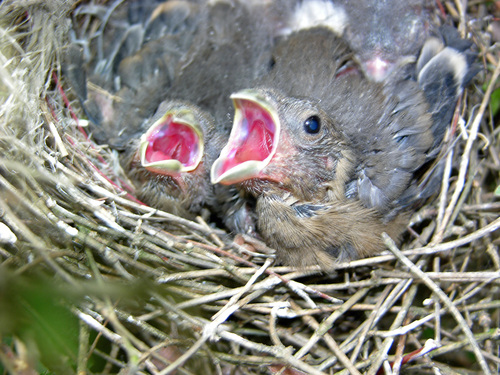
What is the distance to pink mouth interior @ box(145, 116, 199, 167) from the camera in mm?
1779

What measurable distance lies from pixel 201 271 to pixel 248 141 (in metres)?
0.47

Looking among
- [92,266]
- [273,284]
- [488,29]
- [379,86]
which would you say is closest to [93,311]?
[92,266]

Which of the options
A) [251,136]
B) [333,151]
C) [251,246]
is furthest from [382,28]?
[251,246]

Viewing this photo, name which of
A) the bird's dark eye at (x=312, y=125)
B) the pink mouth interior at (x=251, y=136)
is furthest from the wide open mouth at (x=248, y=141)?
the bird's dark eye at (x=312, y=125)

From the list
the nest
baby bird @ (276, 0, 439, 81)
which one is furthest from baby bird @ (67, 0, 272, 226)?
baby bird @ (276, 0, 439, 81)

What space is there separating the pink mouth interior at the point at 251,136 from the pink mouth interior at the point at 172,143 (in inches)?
10.7

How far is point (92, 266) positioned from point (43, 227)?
196 mm

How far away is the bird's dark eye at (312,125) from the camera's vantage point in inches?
61.1

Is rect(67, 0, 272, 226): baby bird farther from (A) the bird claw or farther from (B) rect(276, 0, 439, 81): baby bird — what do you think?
(B) rect(276, 0, 439, 81): baby bird

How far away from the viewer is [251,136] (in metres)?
1.62

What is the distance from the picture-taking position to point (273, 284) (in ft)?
5.05

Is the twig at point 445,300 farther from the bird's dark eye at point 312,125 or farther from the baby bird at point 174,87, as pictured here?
the baby bird at point 174,87

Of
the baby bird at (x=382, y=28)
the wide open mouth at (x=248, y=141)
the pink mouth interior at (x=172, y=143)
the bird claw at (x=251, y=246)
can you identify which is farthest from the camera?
the baby bird at (x=382, y=28)

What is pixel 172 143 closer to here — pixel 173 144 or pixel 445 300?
pixel 173 144
